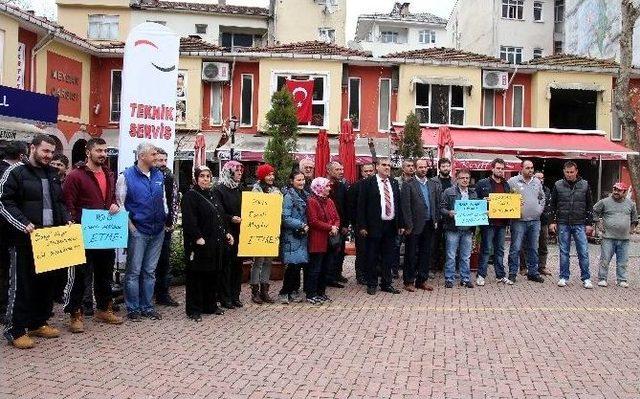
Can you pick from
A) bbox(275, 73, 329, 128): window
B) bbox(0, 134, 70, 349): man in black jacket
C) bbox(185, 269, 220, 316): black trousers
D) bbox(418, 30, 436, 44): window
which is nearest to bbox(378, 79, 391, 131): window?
bbox(275, 73, 329, 128): window

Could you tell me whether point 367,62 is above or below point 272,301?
above

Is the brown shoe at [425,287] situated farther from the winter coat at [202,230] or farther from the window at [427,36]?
the window at [427,36]

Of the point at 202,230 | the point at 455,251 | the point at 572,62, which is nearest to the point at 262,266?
the point at 202,230

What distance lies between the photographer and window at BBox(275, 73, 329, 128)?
2510 cm

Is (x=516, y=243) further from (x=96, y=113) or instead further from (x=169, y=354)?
(x=96, y=113)

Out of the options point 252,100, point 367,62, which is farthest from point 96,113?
point 367,62

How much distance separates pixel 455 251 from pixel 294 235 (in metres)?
3.36

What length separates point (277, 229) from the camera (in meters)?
8.68

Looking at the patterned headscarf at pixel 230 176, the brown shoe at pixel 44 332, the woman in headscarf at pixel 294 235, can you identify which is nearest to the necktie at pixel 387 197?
the woman in headscarf at pixel 294 235

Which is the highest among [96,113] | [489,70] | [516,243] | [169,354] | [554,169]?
[489,70]

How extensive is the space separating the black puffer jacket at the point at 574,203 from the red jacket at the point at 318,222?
4467mm

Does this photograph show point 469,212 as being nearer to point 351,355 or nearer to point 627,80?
point 351,355

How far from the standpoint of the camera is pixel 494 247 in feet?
36.7

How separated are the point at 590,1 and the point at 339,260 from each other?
30599mm
